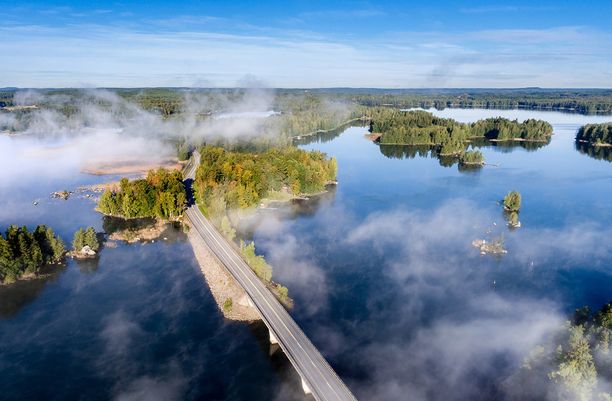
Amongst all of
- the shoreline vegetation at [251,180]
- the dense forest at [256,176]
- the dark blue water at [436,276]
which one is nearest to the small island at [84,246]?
the shoreline vegetation at [251,180]

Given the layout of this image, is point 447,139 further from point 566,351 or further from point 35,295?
point 35,295

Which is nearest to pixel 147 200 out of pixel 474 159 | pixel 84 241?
pixel 84 241

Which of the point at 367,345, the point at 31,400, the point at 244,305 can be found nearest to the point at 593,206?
the point at 367,345

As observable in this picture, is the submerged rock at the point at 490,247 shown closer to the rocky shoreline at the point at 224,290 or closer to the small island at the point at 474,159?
the rocky shoreline at the point at 224,290

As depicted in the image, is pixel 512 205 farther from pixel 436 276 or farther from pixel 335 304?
pixel 335 304

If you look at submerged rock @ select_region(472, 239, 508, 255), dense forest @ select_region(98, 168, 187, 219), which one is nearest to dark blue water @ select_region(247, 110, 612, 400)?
submerged rock @ select_region(472, 239, 508, 255)

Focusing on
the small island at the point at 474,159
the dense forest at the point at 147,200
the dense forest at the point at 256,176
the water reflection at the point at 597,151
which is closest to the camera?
the dense forest at the point at 147,200

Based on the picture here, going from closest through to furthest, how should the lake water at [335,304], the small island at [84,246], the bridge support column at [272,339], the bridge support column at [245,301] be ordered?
the lake water at [335,304] < the bridge support column at [272,339] < the bridge support column at [245,301] < the small island at [84,246]
